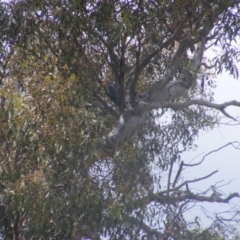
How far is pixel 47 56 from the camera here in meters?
7.73

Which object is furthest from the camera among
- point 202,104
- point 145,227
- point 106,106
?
point 145,227

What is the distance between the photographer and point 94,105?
7977 mm

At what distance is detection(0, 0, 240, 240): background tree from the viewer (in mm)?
6785

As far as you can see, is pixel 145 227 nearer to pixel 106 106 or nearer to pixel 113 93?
pixel 106 106

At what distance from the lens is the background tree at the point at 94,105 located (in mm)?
6785

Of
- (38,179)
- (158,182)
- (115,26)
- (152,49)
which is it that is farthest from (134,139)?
(38,179)

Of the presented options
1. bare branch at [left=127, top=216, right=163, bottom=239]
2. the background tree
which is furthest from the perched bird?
bare branch at [left=127, top=216, right=163, bottom=239]

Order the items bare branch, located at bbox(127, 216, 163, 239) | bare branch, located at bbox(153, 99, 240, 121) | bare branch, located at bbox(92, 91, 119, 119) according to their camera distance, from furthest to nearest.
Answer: bare branch, located at bbox(92, 91, 119, 119) → bare branch, located at bbox(127, 216, 163, 239) → bare branch, located at bbox(153, 99, 240, 121)

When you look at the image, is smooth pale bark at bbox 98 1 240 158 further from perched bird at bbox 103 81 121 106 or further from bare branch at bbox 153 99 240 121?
perched bird at bbox 103 81 121 106

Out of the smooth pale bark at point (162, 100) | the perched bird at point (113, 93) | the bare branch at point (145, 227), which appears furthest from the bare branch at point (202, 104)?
the bare branch at point (145, 227)

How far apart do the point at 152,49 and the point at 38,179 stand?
7.72 feet

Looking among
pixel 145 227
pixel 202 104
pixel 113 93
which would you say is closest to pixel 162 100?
pixel 113 93

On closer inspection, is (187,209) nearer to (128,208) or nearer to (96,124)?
(128,208)

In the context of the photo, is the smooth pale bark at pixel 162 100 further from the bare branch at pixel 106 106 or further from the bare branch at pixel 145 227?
the bare branch at pixel 145 227
